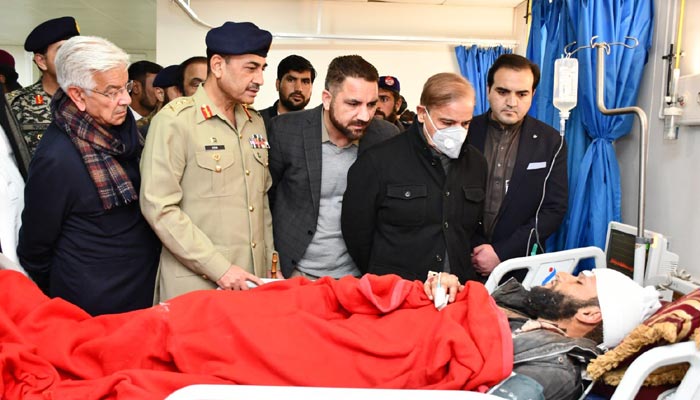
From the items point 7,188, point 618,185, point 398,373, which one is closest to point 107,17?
point 7,188

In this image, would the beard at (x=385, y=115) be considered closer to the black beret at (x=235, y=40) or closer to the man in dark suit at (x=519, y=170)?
the man in dark suit at (x=519, y=170)

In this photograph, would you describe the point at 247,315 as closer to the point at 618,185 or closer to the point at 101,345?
the point at 101,345

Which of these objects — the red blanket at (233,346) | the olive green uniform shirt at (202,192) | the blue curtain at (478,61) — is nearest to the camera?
the red blanket at (233,346)

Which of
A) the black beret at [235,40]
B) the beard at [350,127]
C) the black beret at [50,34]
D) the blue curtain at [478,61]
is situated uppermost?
the blue curtain at [478,61]

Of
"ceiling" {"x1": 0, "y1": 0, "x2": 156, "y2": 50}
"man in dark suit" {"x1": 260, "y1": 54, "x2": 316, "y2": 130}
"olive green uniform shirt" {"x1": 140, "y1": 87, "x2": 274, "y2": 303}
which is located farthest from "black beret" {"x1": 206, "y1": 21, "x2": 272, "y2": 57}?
"ceiling" {"x1": 0, "y1": 0, "x2": 156, "y2": 50}

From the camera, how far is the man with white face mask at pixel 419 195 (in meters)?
2.27

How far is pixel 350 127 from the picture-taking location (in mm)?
2377

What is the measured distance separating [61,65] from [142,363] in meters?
1.07

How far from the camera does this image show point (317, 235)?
246cm

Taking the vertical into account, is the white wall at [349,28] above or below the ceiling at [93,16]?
below

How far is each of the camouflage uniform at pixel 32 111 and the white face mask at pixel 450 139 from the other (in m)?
1.67

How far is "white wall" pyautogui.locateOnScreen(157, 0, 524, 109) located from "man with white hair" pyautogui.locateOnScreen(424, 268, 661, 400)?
211 inches

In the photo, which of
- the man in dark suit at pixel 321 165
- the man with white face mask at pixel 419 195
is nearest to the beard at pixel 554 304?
the man with white face mask at pixel 419 195

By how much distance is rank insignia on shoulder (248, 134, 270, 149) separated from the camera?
7.74 feet
